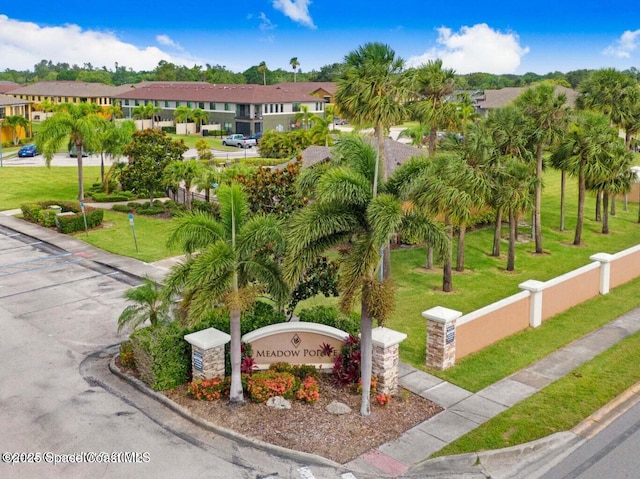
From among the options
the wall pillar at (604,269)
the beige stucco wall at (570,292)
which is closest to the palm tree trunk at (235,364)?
the beige stucco wall at (570,292)

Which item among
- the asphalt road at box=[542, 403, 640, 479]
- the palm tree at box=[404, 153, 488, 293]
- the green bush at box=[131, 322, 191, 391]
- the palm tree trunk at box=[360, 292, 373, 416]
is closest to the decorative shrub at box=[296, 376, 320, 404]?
the palm tree trunk at box=[360, 292, 373, 416]

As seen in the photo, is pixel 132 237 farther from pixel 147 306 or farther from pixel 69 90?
pixel 69 90

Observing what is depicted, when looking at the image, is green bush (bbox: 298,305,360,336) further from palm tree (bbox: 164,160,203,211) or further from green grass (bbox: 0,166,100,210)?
green grass (bbox: 0,166,100,210)

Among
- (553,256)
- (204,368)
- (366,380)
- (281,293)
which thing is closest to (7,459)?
(204,368)

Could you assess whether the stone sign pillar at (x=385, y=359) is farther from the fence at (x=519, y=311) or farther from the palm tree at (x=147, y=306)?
the palm tree at (x=147, y=306)

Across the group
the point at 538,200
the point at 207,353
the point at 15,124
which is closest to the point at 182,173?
the point at 538,200

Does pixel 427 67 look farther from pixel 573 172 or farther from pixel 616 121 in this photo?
pixel 616 121
